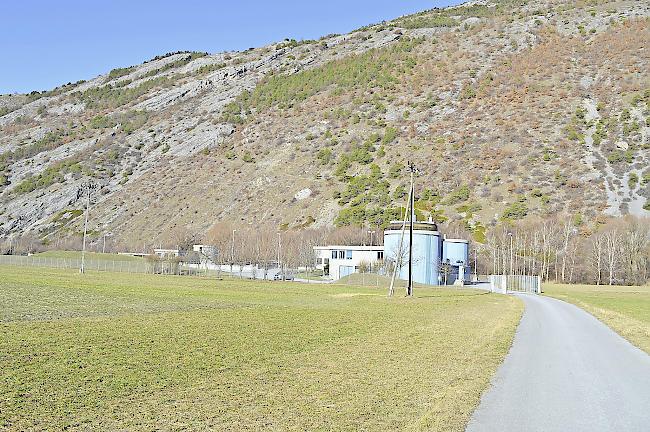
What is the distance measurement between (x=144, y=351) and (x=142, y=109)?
156660 millimetres

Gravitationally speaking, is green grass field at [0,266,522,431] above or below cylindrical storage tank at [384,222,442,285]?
below

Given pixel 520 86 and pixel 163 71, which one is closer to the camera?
pixel 520 86

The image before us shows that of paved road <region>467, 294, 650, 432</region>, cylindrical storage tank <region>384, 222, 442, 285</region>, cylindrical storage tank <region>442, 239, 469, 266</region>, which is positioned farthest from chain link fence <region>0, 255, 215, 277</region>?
paved road <region>467, 294, 650, 432</region>

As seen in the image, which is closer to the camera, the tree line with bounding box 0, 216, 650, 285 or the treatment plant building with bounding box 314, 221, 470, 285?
the treatment plant building with bounding box 314, 221, 470, 285

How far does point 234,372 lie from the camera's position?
45.4 feet

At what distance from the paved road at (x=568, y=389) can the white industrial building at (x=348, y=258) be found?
71315mm

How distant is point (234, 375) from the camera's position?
44.2 ft

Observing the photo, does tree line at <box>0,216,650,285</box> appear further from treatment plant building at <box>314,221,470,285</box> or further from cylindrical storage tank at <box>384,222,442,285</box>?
cylindrical storage tank at <box>384,222,442,285</box>

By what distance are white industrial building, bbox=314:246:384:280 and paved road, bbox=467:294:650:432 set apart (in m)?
71.3

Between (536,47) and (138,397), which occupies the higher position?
(536,47)

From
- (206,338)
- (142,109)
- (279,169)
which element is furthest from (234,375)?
(142,109)

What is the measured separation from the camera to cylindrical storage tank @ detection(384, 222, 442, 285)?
8088 cm

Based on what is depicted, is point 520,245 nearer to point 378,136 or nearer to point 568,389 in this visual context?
point 378,136

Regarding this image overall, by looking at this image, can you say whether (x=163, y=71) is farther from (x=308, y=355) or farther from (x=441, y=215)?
(x=308, y=355)
